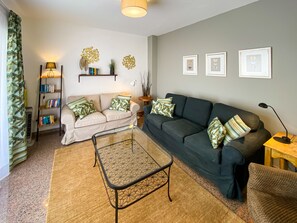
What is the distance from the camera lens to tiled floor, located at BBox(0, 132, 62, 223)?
59.4 inches

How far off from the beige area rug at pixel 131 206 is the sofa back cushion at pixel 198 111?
104 cm

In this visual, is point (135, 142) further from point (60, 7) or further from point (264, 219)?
point (60, 7)

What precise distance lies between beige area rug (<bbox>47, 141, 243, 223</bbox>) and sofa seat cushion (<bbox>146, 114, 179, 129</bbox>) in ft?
3.16

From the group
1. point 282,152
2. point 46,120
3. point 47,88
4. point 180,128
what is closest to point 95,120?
point 46,120

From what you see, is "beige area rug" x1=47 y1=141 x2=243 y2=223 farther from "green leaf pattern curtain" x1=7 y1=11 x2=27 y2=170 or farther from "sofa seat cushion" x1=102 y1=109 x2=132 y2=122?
"sofa seat cushion" x1=102 y1=109 x2=132 y2=122

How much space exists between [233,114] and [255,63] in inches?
34.3

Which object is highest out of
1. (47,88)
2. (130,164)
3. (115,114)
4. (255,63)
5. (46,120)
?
(255,63)

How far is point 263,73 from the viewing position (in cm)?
228

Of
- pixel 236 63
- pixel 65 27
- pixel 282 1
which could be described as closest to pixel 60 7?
pixel 65 27

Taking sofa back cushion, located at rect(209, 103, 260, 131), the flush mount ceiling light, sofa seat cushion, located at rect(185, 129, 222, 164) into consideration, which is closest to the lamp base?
sofa back cushion, located at rect(209, 103, 260, 131)

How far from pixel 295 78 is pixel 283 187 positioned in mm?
1535

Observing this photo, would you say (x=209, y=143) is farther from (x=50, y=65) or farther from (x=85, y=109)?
(x=50, y=65)

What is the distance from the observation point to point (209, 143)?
6.70 ft

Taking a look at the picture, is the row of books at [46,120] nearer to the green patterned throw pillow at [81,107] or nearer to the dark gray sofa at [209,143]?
the green patterned throw pillow at [81,107]
